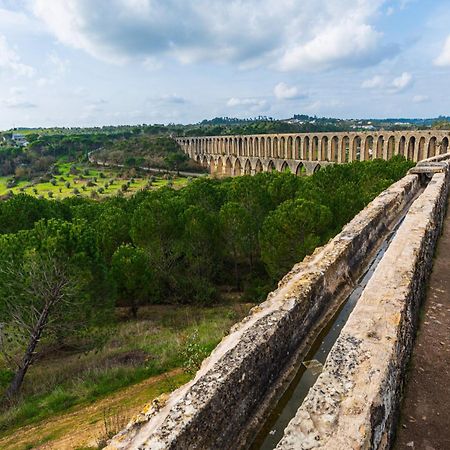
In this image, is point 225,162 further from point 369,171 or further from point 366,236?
point 366,236

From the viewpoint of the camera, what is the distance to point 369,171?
63.5 feet

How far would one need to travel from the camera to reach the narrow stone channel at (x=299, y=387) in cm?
311

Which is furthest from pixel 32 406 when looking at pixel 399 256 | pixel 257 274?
pixel 257 274

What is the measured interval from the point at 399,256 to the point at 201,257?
1230 cm

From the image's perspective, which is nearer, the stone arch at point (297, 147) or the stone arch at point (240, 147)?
the stone arch at point (297, 147)

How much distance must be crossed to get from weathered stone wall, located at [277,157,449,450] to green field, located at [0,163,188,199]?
145ft

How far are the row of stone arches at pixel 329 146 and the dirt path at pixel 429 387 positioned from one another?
3689 cm

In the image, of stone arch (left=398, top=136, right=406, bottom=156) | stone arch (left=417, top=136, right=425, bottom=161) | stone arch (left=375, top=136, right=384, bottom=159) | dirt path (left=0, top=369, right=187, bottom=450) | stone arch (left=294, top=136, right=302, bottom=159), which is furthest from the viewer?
stone arch (left=294, top=136, right=302, bottom=159)

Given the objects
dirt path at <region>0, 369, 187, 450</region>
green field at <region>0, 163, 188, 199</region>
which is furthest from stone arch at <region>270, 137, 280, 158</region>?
dirt path at <region>0, 369, 187, 450</region>

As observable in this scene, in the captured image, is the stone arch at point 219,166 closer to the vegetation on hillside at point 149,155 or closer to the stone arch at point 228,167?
the stone arch at point 228,167

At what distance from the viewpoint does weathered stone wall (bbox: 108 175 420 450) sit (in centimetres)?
262

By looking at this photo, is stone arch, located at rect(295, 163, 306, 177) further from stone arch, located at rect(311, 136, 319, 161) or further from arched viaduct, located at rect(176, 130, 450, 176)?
stone arch, located at rect(311, 136, 319, 161)

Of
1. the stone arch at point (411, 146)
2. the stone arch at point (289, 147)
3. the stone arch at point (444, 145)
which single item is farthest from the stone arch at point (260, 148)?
the stone arch at point (444, 145)

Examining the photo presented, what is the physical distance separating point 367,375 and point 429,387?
1.03 metres
